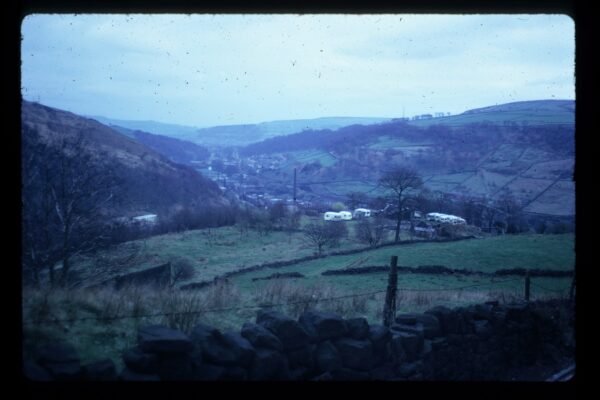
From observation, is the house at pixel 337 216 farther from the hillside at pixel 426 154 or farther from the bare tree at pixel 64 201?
the bare tree at pixel 64 201

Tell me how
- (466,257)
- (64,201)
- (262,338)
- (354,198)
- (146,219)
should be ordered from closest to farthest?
1. (262,338)
2. (64,201)
3. (146,219)
4. (354,198)
5. (466,257)

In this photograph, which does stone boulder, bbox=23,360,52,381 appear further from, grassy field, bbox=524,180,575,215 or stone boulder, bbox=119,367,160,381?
grassy field, bbox=524,180,575,215

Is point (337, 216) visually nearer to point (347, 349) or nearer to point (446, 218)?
point (446, 218)

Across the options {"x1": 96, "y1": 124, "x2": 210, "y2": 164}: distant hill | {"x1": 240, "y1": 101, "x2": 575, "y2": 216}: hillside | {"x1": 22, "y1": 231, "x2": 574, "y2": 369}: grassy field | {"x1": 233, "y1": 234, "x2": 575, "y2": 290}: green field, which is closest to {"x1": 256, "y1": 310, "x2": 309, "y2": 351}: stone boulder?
{"x1": 22, "y1": 231, "x2": 574, "y2": 369}: grassy field

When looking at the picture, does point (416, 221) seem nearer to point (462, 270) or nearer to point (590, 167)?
point (462, 270)

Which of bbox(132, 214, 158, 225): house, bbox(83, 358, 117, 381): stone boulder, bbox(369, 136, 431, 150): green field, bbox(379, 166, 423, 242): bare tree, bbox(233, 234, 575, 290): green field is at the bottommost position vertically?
bbox(233, 234, 575, 290): green field

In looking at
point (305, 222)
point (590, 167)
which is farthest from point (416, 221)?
point (590, 167)

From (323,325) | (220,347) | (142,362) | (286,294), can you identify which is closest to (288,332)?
(323,325)
